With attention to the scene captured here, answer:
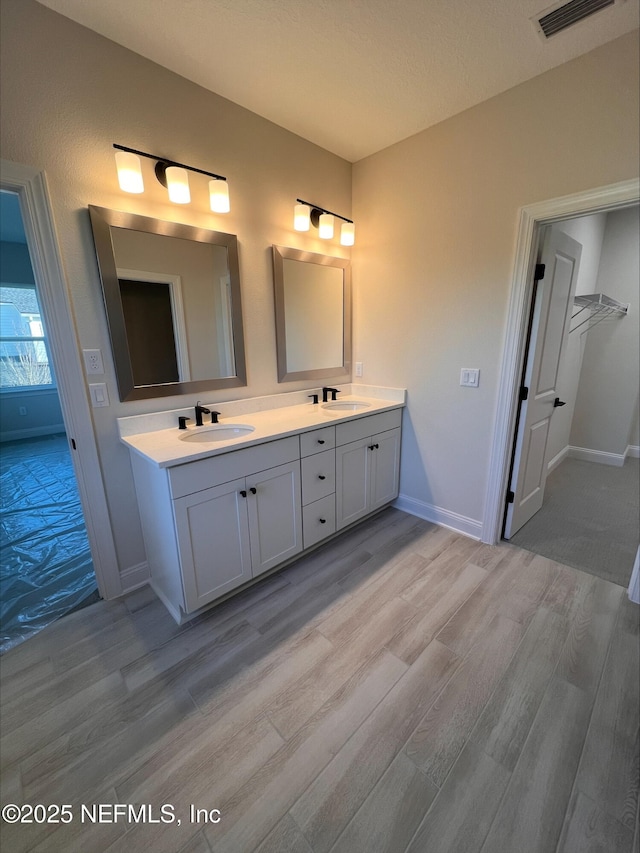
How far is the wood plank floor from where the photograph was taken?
3.37 feet

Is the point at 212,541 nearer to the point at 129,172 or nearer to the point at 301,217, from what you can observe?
the point at 129,172

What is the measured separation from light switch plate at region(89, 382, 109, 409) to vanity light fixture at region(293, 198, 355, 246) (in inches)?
62.6

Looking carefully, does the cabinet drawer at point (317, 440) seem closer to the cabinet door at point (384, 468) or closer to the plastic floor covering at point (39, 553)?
the cabinet door at point (384, 468)

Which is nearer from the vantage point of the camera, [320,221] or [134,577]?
[134,577]

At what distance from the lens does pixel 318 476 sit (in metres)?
2.12

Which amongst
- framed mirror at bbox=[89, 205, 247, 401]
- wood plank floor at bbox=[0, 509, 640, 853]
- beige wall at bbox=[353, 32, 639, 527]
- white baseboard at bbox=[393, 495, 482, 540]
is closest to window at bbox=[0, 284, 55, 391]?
framed mirror at bbox=[89, 205, 247, 401]

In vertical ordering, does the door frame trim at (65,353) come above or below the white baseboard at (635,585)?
above

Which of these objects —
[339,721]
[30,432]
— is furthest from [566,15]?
[30,432]

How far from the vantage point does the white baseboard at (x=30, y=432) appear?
4805mm

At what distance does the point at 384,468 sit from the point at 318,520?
0.71 m

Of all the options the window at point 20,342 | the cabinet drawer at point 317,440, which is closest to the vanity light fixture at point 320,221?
the cabinet drawer at point 317,440

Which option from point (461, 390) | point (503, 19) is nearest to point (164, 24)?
point (503, 19)

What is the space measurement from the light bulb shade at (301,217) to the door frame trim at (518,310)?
4.20 ft

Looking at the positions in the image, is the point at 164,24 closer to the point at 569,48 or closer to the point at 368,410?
the point at 569,48
